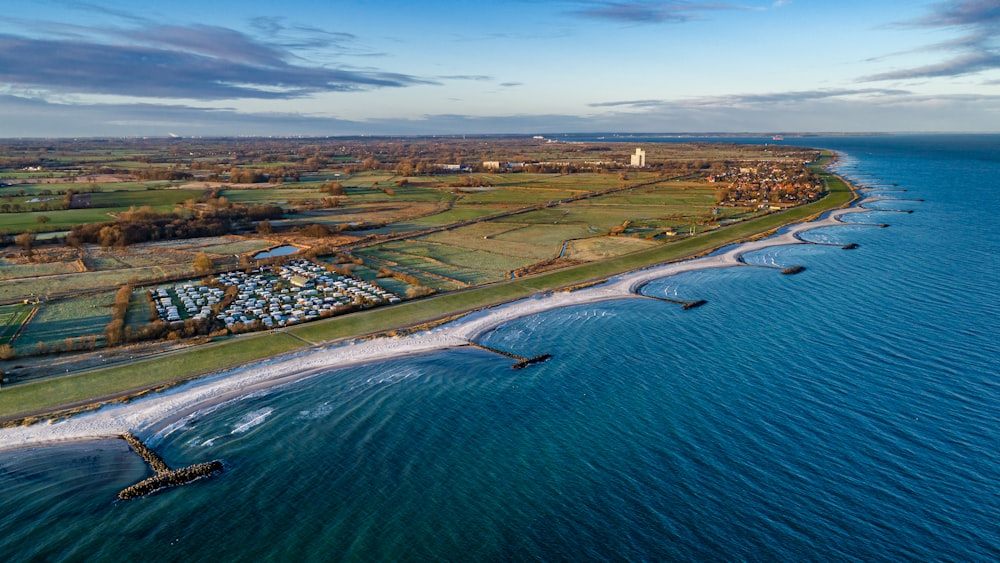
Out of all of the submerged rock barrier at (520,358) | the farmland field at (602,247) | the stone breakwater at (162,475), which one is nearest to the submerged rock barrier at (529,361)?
the submerged rock barrier at (520,358)

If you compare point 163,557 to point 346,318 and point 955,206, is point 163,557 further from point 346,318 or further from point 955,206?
point 955,206

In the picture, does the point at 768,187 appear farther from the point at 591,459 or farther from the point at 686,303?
the point at 591,459

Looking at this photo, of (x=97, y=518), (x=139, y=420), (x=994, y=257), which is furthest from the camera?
(x=994, y=257)

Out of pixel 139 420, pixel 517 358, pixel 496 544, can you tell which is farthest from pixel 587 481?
pixel 139 420

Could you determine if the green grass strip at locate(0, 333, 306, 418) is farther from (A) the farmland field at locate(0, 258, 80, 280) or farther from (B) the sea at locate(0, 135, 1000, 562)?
(A) the farmland field at locate(0, 258, 80, 280)

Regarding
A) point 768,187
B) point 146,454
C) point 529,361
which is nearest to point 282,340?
point 146,454

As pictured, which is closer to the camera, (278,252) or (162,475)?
(162,475)

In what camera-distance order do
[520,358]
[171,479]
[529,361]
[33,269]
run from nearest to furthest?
[171,479], [529,361], [520,358], [33,269]

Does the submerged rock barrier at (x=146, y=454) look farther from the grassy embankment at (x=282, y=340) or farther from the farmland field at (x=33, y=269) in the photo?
the farmland field at (x=33, y=269)
